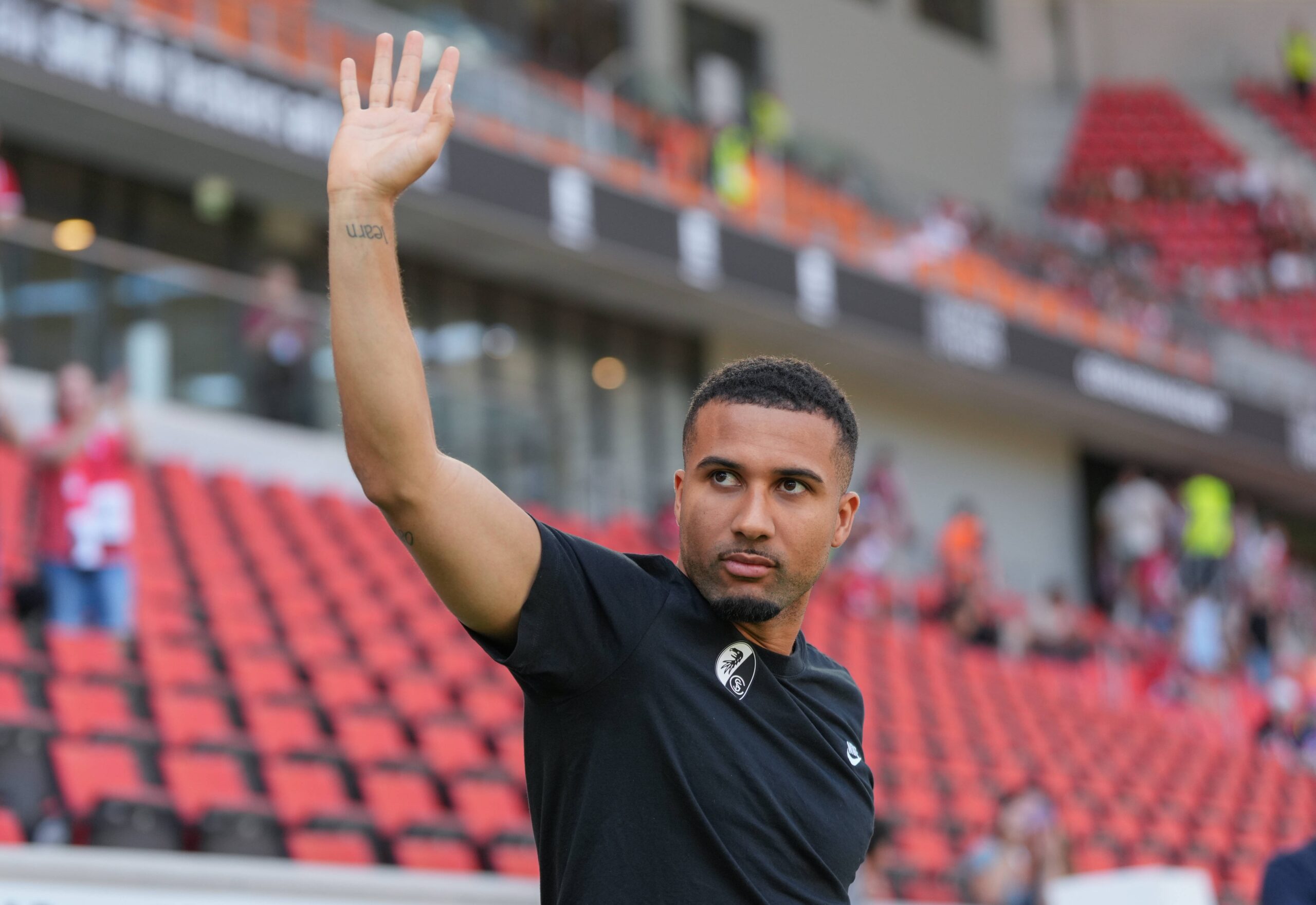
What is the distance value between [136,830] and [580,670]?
3.11 metres

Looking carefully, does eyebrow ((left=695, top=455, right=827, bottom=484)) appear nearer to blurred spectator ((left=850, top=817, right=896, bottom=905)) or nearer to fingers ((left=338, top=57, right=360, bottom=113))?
fingers ((left=338, top=57, right=360, bottom=113))

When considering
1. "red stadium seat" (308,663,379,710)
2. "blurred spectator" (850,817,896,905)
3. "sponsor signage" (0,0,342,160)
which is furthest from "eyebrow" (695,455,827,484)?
"sponsor signage" (0,0,342,160)

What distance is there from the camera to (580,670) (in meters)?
1.43

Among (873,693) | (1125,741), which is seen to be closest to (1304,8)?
(1125,741)

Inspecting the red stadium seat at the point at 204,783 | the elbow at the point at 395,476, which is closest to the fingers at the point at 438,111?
the elbow at the point at 395,476

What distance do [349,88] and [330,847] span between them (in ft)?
11.2

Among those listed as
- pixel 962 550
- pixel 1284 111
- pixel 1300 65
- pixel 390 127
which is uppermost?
pixel 1300 65

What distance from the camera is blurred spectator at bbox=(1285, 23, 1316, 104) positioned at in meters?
24.8

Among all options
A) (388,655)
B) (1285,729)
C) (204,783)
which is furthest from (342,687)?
(1285,729)

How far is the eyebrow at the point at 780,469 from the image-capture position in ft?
4.98

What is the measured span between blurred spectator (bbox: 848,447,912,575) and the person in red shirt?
21.6ft

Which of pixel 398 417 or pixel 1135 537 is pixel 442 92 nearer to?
pixel 398 417

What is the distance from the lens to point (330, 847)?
4531 mm

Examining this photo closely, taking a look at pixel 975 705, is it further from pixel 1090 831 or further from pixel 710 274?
pixel 710 274
